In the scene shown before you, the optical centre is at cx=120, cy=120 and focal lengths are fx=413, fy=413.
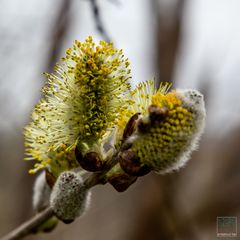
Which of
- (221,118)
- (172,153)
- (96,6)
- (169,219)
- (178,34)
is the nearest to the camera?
(172,153)

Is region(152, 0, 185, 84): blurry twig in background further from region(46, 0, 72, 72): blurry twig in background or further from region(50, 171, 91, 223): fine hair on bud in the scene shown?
region(50, 171, 91, 223): fine hair on bud

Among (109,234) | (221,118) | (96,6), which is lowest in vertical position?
(109,234)

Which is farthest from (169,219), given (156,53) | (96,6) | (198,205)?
(96,6)

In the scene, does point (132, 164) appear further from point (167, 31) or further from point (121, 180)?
point (167, 31)

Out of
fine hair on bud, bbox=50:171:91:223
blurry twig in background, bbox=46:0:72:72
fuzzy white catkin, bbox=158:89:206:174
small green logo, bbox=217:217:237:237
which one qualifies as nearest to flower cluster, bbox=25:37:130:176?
fine hair on bud, bbox=50:171:91:223

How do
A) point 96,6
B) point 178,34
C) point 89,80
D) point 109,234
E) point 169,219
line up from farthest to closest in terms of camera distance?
point 109,234 < point 178,34 < point 169,219 < point 96,6 < point 89,80

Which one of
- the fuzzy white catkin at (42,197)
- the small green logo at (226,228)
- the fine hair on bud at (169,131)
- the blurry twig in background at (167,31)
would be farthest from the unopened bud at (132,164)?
the blurry twig in background at (167,31)

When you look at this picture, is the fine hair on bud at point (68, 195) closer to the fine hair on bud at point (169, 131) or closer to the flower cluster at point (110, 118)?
the flower cluster at point (110, 118)

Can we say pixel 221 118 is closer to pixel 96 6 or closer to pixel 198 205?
pixel 198 205
